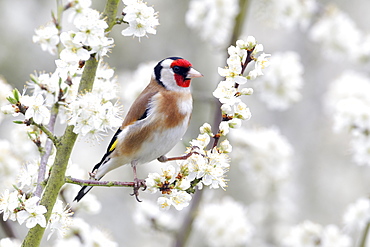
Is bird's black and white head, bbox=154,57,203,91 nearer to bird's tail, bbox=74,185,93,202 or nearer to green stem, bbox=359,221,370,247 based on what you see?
bird's tail, bbox=74,185,93,202

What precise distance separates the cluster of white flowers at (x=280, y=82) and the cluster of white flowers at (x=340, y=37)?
0.60 metres

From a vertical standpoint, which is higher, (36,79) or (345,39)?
(345,39)

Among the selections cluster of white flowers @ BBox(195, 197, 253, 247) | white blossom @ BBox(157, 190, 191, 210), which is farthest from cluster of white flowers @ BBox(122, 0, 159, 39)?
cluster of white flowers @ BBox(195, 197, 253, 247)

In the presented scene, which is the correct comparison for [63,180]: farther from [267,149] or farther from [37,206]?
[267,149]

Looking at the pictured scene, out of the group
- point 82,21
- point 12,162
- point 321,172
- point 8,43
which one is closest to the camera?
point 82,21

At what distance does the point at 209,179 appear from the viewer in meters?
1.87

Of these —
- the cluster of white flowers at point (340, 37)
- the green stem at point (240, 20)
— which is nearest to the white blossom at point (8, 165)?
the green stem at point (240, 20)

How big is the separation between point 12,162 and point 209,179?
4.47ft

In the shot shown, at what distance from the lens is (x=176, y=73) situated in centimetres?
278

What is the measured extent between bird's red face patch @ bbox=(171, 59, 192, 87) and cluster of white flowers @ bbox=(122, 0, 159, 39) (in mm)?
734

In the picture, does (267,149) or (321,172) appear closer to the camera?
(267,149)

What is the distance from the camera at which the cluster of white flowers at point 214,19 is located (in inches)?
157

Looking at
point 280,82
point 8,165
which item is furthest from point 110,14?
point 280,82

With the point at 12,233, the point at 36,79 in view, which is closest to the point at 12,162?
the point at 12,233
